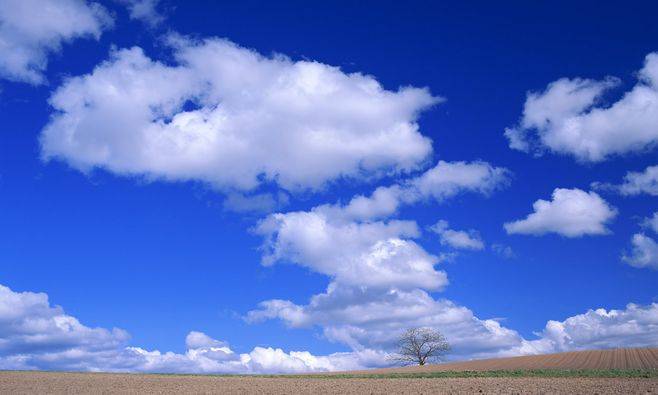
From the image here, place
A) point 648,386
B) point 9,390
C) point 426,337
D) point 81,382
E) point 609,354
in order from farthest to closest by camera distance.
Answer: point 426,337 < point 609,354 < point 81,382 < point 9,390 < point 648,386

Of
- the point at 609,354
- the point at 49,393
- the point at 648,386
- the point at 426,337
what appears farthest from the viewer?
the point at 426,337

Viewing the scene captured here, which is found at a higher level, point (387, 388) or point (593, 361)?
point (593, 361)

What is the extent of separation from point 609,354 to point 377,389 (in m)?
55.9

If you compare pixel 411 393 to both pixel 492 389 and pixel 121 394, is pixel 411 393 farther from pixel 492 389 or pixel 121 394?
pixel 121 394

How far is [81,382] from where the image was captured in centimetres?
5791

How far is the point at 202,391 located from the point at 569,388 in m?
28.6

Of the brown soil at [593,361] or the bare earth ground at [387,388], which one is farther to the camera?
the brown soil at [593,361]

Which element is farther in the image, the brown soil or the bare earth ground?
the brown soil

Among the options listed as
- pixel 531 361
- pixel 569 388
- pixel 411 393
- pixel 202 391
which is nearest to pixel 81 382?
pixel 202 391

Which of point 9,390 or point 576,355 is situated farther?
point 576,355

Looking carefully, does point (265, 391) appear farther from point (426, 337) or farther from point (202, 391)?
point (426, 337)

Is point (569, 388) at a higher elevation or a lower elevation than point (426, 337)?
lower

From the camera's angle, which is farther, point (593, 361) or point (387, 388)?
point (593, 361)

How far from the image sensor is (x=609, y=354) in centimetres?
8581
